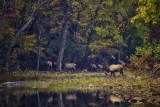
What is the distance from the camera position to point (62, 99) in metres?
23.4

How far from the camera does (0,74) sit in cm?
3588

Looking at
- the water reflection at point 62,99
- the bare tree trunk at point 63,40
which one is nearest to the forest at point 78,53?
the water reflection at point 62,99

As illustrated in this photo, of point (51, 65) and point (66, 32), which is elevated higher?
point (66, 32)

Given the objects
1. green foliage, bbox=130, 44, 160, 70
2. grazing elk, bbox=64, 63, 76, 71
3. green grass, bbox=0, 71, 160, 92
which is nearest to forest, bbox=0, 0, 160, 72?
grazing elk, bbox=64, 63, 76, 71

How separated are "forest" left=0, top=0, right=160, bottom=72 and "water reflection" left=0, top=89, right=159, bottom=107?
12874mm

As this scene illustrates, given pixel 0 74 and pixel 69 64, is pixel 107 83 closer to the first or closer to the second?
pixel 0 74

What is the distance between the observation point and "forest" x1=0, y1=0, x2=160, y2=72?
40.9 meters

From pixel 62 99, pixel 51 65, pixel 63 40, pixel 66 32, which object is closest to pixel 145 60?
pixel 62 99

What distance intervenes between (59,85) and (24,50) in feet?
35.5

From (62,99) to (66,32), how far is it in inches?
982

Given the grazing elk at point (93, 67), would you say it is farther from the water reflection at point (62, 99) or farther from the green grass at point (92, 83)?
the water reflection at point (62, 99)

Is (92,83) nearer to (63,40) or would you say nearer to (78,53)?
(63,40)

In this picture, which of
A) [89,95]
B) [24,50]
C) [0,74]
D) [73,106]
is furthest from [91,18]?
[73,106]

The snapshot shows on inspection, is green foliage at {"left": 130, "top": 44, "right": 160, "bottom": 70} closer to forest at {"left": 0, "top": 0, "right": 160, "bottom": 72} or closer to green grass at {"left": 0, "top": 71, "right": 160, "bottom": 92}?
green grass at {"left": 0, "top": 71, "right": 160, "bottom": 92}
